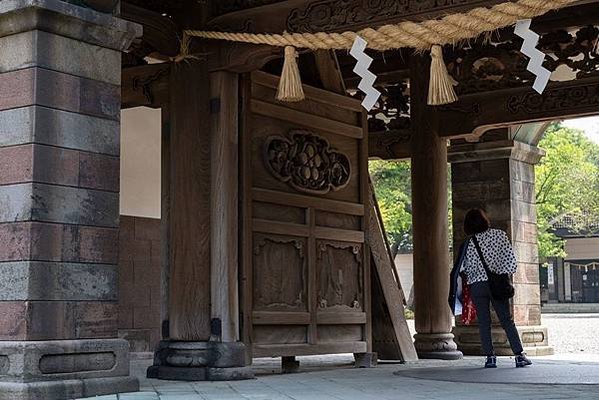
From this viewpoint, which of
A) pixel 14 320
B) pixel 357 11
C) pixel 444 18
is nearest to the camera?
pixel 14 320

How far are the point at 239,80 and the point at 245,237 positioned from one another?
44.7 inches

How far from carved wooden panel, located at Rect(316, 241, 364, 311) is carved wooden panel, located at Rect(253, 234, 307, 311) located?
237mm

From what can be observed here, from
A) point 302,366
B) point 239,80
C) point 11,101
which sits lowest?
point 302,366

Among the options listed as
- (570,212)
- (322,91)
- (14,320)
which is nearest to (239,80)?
(322,91)

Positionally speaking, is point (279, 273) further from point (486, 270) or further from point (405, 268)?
point (405, 268)

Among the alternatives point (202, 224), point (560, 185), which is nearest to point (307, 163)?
point (202, 224)

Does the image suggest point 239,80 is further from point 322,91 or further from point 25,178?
point 25,178

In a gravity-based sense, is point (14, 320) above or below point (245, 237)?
below

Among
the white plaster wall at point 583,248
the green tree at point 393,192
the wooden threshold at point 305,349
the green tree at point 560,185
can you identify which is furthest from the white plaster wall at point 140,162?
the white plaster wall at point 583,248

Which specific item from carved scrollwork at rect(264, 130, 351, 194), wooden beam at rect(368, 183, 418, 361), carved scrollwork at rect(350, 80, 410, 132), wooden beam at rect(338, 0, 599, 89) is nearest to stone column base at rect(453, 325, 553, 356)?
wooden beam at rect(368, 183, 418, 361)

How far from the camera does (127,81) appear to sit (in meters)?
7.79

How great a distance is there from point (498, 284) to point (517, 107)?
2.47 m

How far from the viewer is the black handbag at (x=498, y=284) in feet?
25.8

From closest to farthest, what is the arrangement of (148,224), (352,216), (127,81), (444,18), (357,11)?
(444,18) < (357,11) < (127,81) < (352,216) < (148,224)
